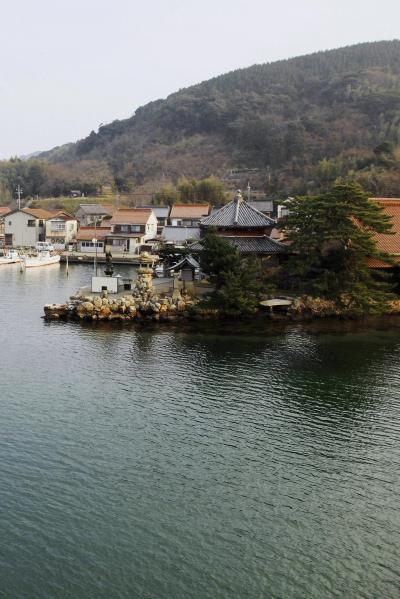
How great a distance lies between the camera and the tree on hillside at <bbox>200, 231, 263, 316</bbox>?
28.9 meters

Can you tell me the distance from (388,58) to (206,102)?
50.0m

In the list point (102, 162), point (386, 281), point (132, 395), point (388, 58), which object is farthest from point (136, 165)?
point (132, 395)

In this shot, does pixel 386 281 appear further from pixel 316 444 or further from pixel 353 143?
pixel 353 143

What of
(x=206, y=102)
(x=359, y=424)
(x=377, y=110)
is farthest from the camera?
(x=206, y=102)

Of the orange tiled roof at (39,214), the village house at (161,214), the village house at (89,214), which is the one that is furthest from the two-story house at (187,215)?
the orange tiled roof at (39,214)

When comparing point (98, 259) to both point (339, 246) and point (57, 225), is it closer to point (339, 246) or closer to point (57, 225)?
point (57, 225)

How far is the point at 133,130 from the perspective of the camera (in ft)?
480

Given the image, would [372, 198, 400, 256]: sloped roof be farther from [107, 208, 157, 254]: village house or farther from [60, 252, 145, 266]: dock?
[107, 208, 157, 254]: village house

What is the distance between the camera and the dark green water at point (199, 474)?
10359mm

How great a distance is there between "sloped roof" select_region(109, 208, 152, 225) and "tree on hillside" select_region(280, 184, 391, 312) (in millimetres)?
31460

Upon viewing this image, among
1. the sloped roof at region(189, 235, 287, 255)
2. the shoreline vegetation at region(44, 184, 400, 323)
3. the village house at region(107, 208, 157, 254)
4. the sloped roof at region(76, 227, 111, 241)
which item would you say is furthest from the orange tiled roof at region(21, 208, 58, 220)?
the shoreline vegetation at region(44, 184, 400, 323)

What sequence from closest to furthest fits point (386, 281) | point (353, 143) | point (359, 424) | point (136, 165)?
point (359, 424) < point (386, 281) < point (353, 143) < point (136, 165)

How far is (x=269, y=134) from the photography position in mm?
107062

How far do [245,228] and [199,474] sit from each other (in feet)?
71.5
